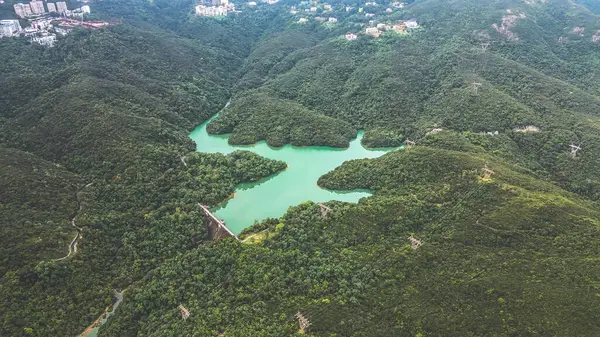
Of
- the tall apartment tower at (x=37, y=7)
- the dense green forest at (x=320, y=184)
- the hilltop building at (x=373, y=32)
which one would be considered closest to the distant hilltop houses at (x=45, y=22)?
the tall apartment tower at (x=37, y=7)

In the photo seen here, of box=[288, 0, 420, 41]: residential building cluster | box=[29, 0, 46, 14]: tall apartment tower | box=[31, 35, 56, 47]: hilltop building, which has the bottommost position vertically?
box=[288, 0, 420, 41]: residential building cluster

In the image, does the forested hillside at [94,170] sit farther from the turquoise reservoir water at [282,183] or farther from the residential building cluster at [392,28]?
the residential building cluster at [392,28]

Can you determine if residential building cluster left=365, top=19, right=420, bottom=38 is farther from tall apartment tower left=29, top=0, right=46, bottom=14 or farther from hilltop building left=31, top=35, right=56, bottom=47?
tall apartment tower left=29, top=0, right=46, bottom=14

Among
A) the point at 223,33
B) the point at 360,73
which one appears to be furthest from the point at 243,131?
the point at 223,33

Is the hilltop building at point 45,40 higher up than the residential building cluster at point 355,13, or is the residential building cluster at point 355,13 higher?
the hilltop building at point 45,40

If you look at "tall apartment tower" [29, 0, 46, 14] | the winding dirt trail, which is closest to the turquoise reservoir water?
the winding dirt trail

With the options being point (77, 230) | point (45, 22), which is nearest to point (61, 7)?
point (45, 22)
